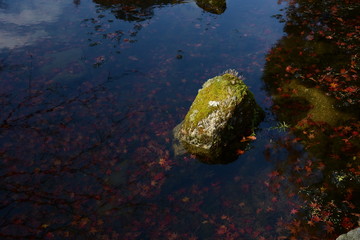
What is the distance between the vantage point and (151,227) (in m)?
6.16

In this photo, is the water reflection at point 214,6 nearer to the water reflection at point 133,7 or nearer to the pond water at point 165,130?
the water reflection at point 133,7

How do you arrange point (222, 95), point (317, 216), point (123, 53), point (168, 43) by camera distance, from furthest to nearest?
point (168, 43) < point (123, 53) < point (222, 95) < point (317, 216)

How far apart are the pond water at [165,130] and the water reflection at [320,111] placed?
4cm

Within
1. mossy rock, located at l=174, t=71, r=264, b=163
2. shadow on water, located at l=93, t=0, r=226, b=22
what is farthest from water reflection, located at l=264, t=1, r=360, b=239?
A: shadow on water, located at l=93, t=0, r=226, b=22

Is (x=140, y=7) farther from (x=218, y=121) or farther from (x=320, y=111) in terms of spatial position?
(x=320, y=111)

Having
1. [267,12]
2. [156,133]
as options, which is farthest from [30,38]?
[267,12]

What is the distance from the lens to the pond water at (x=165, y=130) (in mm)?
6227

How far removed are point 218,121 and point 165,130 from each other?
2.07 metres

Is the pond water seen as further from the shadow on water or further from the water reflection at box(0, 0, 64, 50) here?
the shadow on water

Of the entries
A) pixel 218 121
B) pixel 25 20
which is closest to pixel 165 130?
pixel 218 121

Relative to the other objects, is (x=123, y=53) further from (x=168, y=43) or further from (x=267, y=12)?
(x=267, y=12)

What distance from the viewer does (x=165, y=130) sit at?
8.70 metres

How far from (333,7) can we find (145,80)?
11.8m

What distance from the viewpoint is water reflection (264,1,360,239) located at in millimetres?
6199
